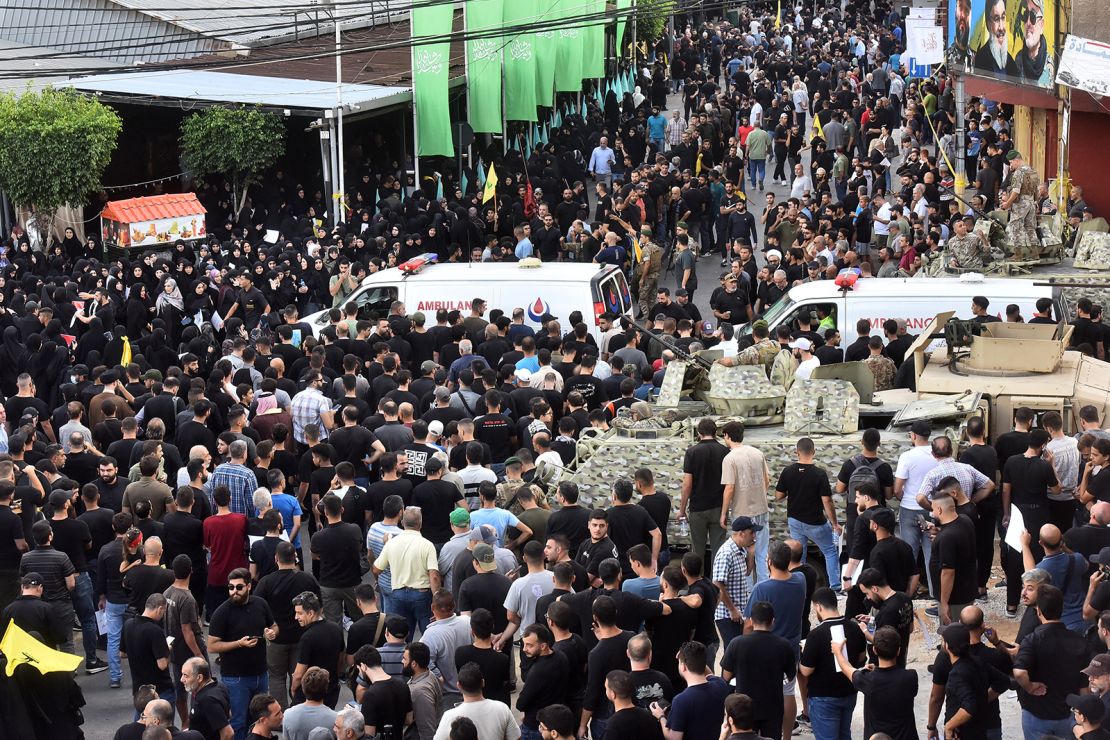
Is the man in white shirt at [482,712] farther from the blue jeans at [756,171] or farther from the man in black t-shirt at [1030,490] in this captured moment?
the blue jeans at [756,171]

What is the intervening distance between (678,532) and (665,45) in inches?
1427

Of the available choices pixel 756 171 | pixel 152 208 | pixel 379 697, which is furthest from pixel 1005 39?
pixel 379 697

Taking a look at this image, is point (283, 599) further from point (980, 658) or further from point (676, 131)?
point (676, 131)

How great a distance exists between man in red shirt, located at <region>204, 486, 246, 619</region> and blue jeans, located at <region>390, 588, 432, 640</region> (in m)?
1.26

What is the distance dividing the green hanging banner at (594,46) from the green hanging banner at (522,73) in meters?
3.32

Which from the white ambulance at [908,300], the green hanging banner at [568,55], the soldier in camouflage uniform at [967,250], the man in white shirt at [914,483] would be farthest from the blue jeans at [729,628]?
the green hanging banner at [568,55]

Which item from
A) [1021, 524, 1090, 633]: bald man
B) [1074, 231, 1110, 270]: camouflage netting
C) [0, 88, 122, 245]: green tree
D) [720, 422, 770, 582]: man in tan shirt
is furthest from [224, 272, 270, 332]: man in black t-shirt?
[1021, 524, 1090, 633]: bald man

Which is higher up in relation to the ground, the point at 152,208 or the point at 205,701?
the point at 152,208

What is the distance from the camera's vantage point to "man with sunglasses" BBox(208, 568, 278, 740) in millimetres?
10094

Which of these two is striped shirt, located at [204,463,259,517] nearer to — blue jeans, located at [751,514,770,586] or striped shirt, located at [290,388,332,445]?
striped shirt, located at [290,388,332,445]

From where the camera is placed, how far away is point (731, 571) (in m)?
10.5

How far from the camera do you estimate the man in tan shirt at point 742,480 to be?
40.3 ft

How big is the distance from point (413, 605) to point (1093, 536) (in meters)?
4.62

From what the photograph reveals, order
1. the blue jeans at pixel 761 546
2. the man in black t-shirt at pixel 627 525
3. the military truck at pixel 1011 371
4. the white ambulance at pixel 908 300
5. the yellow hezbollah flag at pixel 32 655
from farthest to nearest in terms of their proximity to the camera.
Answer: the white ambulance at pixel 908 300 < the military truck at pixel 1011 371 < the blue jeans at pixel 761 546 < the man in black t-shirt at pixel 627 525 < the yellow hezbollah flag at pixel 32 655
